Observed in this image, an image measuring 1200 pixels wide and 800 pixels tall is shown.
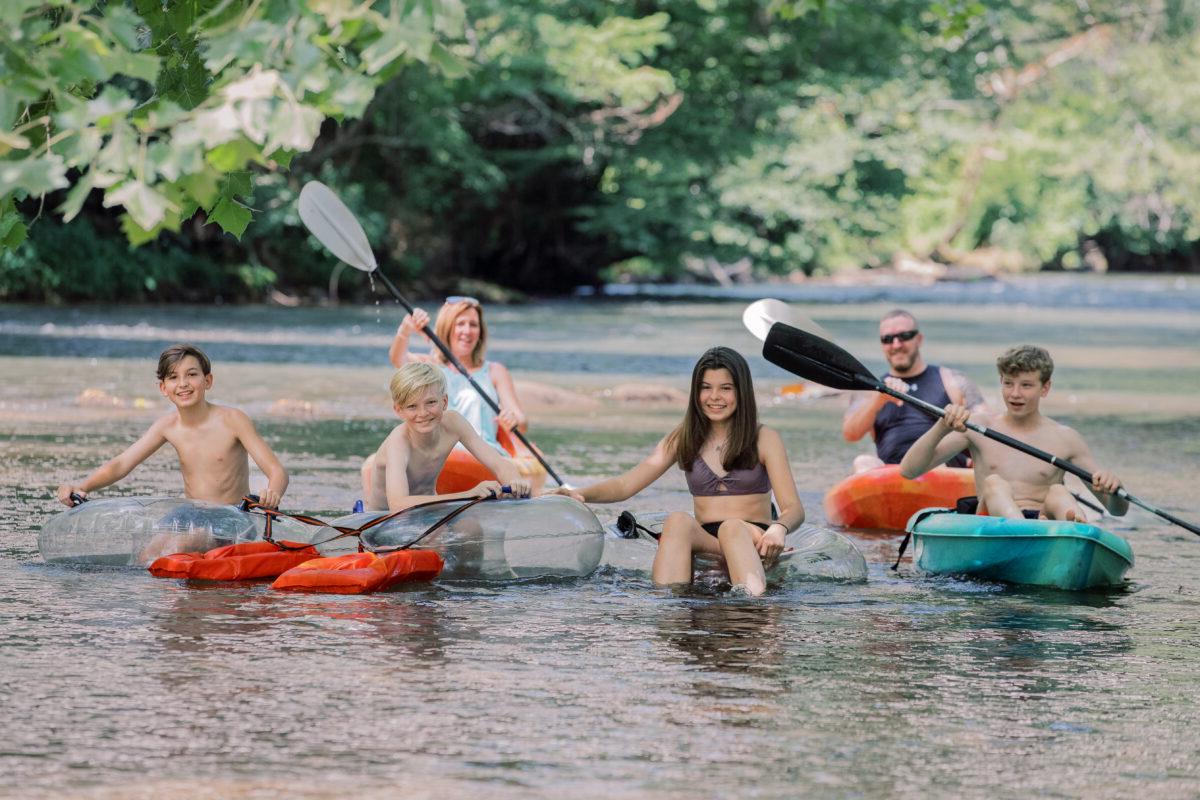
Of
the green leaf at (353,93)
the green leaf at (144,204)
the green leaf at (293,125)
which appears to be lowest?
the green leaf at (144,204)

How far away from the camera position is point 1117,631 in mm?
6359

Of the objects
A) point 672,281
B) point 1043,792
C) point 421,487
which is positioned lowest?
point 1043,792

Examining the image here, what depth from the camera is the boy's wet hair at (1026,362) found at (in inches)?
295

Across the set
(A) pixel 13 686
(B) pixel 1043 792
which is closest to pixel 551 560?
(A) pixel 13 686

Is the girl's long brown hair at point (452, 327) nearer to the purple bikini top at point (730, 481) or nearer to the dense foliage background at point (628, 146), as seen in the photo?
the purple bikini top at point (730, 481)

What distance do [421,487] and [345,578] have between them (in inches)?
36.3

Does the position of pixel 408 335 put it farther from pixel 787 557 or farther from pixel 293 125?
pixel 293 125

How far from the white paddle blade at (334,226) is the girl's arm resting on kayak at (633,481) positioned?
2.27 m

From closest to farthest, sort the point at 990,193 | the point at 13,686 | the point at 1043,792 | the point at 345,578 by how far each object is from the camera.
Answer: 1. the point at 1043,792
2. the point at 13,686
3. the point at 345,578
4. the point at 990,193

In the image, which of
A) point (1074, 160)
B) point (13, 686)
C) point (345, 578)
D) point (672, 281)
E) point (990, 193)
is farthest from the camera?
point (990, 193)

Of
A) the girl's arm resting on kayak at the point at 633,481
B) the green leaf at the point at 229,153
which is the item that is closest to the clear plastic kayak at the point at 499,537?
the girl's arm resting on kayak at the point at 633,481

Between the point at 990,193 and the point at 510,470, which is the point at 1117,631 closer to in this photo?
the point at 510,470

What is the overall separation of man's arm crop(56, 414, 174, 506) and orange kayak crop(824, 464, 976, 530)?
3293 millimetres

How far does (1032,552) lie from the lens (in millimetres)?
7184
